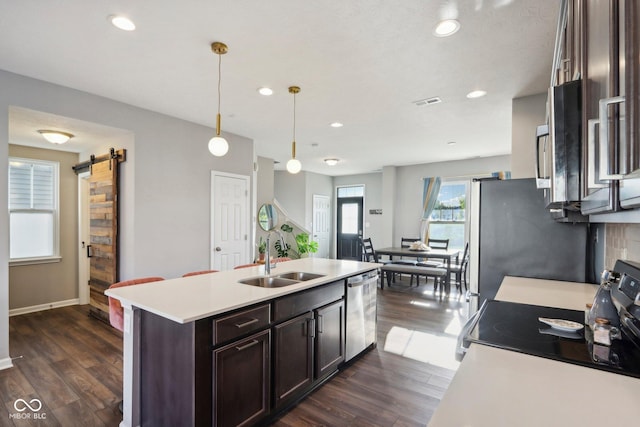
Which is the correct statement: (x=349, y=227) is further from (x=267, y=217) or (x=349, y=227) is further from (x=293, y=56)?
(x=293, y=56)

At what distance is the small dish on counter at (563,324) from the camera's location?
136 cm

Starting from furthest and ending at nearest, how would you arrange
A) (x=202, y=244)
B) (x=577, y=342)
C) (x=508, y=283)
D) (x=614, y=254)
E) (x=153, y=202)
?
(x=202, y=244), (x=153, y=202), (x=508, y=283), (x=614, y=254), (x=577, y=342)

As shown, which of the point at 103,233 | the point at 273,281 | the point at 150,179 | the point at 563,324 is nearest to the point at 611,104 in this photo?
the point at 563,324

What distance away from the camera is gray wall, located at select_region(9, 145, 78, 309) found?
179 inches

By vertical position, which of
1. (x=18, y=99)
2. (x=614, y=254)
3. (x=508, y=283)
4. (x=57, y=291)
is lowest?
(x=57, y=291)

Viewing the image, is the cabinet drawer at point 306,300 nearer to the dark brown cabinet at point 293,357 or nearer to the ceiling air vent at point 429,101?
the dark brown cabinet at point 293,357

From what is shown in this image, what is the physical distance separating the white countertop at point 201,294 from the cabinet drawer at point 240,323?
6 centimetres

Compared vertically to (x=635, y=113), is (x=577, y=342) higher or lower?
lower

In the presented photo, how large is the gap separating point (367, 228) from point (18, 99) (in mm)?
7720

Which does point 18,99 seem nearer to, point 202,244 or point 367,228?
point 202,244

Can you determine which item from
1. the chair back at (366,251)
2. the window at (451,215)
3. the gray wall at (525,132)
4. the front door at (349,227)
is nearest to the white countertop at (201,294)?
the gray wall at (525,132)

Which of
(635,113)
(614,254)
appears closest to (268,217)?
(614,254)

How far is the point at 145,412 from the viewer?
1.93m

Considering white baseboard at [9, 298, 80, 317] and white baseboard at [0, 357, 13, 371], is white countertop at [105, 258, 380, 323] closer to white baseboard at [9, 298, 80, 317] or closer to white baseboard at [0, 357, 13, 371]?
white baseboard at [0, 357, 13, 371]
